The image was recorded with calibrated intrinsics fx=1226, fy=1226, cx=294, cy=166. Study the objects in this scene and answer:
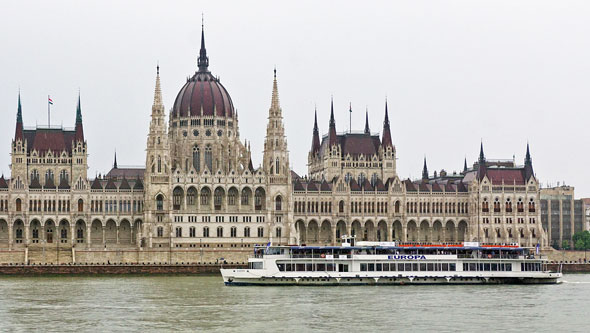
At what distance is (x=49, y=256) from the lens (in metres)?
144

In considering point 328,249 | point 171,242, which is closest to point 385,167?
point 171,242

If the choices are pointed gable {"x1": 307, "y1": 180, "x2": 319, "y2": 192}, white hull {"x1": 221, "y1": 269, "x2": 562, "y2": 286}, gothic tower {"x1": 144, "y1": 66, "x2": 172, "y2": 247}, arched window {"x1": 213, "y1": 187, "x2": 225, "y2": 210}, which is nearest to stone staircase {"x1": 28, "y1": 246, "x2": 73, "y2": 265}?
gothic tower {"x1": 144, "y1": 66, "x2": 172, "y2": 247}

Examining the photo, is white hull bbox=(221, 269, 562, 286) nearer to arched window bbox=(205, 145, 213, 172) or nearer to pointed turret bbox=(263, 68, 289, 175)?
pointed turret bbox=(263, 68, 289, 175)

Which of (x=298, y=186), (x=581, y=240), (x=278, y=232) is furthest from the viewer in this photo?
(x=581, y=240)

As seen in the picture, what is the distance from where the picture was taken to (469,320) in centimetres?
7956

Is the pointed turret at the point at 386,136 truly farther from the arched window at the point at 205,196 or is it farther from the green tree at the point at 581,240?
the green tree at the point at 581,240

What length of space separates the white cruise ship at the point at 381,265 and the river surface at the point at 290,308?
2818 millimetres

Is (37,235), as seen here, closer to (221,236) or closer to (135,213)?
(135,213)

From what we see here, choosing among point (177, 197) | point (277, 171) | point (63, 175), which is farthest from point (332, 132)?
point (63, 175)

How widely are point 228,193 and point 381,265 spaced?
51136 mm

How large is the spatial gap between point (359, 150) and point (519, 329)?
102 meters

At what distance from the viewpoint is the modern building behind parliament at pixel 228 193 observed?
154500mm

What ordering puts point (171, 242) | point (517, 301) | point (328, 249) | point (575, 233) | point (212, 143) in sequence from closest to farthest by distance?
point (517, 301)
point (328, 249)
point (171, 242)
point (212, 143)
point (575, 233)

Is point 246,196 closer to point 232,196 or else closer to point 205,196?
point 232,196
